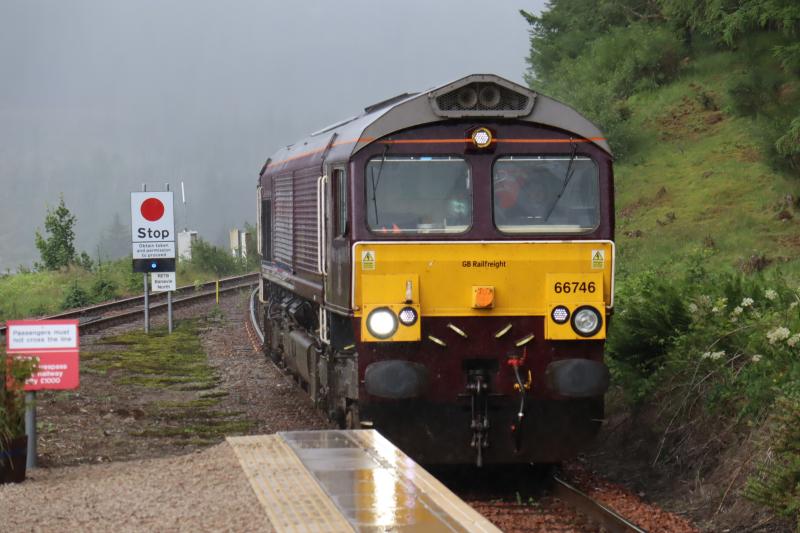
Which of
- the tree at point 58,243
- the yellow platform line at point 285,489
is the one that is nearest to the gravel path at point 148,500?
the yellow platform line at point 285,489

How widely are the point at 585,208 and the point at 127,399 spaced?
24.5 feet

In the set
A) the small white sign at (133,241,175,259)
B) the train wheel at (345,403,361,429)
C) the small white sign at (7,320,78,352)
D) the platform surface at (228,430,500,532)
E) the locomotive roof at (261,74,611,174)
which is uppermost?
the locomotive roof at (261,74,611,174)

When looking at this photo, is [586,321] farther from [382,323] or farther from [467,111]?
[467,111]

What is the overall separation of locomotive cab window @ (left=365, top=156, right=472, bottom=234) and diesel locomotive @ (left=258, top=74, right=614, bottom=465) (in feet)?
0.04

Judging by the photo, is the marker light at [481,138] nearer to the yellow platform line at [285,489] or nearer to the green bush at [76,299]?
the yellow platform line at [285,489]

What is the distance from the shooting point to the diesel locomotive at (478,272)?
9898 millimetres

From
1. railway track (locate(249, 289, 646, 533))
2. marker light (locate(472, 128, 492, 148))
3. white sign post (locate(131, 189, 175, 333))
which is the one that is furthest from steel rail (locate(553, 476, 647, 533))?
white sign post (locate(131, 189, 175, 333))

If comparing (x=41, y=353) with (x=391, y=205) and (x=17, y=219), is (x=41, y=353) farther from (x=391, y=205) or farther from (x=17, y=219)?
(x=17, y=219)

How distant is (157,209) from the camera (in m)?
22.6

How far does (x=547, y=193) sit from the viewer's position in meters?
10.2

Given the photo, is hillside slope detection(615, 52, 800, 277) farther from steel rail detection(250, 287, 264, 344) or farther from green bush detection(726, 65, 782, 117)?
steel rail detection(250, 287, 264, 344)

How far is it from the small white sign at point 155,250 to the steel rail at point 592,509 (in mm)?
13746

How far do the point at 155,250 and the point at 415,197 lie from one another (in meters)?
13.7

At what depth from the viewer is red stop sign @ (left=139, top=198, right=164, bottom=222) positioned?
22.5 meters
